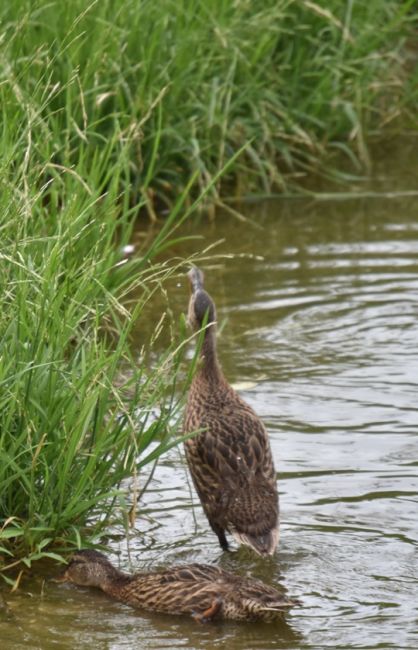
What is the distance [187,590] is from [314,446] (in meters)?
1.80

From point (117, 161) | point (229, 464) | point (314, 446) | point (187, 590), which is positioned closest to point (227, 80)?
point (117, 161)

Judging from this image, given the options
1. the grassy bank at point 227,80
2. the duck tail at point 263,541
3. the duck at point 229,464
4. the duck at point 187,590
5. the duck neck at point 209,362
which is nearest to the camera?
the duck at point 187,590

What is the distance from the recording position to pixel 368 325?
932cm

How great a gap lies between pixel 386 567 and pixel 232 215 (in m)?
5.29

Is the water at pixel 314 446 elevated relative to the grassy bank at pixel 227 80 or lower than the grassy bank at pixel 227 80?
lower

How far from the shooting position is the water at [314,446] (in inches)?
230

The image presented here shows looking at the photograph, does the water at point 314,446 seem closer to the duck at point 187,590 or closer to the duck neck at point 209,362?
the duck at point 187,590

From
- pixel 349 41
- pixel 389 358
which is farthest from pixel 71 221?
pixel 349 41

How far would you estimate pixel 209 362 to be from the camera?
705 cm

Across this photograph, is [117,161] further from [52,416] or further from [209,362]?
[52,416]

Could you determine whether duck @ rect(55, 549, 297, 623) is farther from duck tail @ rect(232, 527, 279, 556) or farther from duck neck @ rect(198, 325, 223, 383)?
duck neck @ rect(198, 325, 223, 383)

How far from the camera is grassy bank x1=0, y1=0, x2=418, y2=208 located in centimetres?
968

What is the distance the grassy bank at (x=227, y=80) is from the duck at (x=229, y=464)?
7.37ft

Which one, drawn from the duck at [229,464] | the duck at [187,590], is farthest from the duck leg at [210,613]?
the duck at [229,464]
